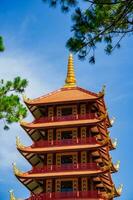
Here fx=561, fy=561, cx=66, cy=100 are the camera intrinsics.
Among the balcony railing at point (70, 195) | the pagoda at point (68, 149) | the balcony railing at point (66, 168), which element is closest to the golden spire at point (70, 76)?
the pagoda at point (68, 149)

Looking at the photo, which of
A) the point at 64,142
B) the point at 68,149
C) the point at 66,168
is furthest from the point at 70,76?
the point at 66,168

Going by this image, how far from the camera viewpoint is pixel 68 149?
135ft

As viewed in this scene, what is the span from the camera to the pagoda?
131ft

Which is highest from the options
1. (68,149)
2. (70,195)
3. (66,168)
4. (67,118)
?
(67,118)

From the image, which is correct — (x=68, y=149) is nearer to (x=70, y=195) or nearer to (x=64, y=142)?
(x=64, y=142)

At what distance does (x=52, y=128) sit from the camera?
43.3m

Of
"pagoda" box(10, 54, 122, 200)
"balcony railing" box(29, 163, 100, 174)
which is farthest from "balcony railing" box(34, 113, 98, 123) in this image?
"balcony railing" box(29, 163, 100, 174)

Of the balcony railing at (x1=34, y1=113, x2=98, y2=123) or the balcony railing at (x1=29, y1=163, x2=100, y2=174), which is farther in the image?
the balcony railing at (x1=34, y1=113, x2=98, y2=123)

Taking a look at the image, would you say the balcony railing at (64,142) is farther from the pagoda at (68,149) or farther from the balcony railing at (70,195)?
the balcony railing at (70,195)

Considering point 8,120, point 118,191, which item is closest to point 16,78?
point 8,120

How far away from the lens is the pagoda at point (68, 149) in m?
39.9

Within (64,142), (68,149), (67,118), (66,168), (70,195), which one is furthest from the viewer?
(67,118)

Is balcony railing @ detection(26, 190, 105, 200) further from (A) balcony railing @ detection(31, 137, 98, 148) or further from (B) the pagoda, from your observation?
(A) balcony railing @ detection(31, 137, 98, 148)

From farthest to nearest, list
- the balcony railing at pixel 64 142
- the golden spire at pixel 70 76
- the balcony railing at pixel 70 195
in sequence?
1. the golden spire at pixel 70 76
2. the balcony railing at pixel 64 142
3. the balcony railing at pixel 70 195
